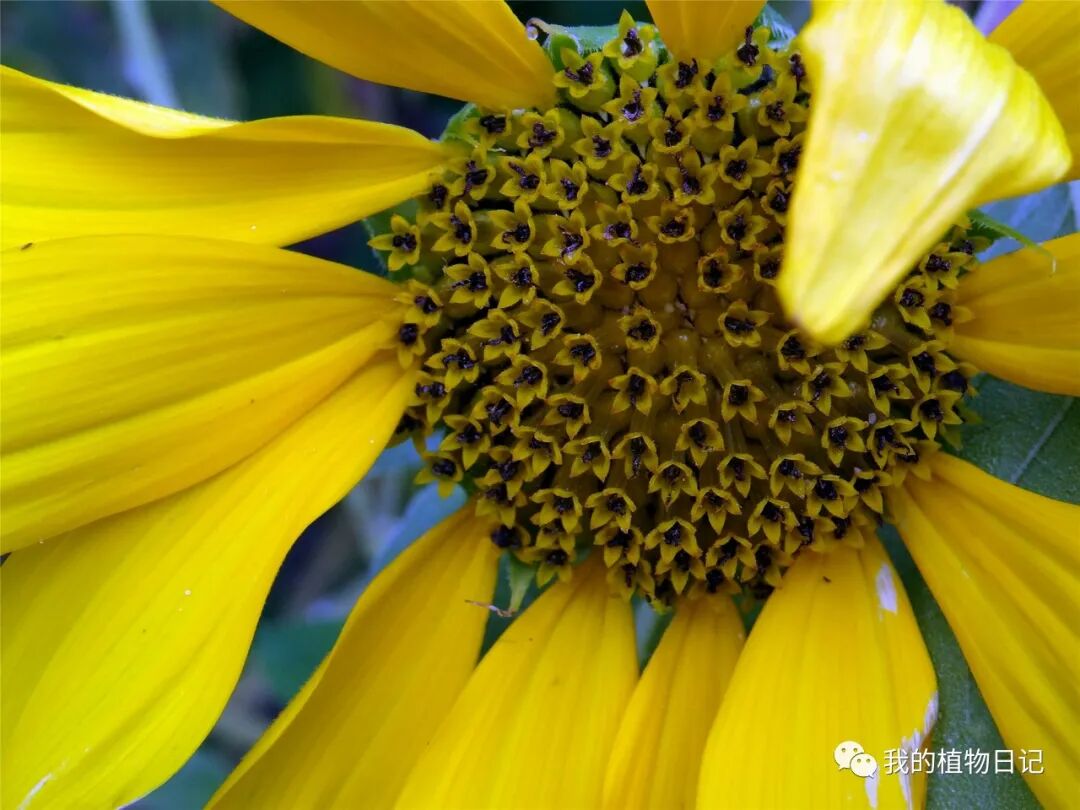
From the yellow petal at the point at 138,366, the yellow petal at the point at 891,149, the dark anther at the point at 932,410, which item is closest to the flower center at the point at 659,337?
the dark anther at the point at 932,410

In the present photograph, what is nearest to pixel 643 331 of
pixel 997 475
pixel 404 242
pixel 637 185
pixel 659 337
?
pixel 659 337

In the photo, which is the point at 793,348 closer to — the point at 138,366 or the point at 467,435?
the point at 467,435

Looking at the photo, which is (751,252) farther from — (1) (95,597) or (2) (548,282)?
(1) (95,597)

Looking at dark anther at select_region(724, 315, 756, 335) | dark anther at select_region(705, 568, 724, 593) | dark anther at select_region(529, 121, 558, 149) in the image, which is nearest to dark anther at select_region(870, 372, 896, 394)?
dark anther at select_region(724, 315, 756, 335)

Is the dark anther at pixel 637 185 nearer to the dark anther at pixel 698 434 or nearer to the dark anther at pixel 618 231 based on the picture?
the dark anther at pixel 618 231

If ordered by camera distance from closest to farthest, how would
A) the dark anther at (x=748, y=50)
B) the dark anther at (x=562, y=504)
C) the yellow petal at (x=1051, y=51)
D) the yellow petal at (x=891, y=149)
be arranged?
the yellow petal at (x=891, y=149), the yellow petal at (x=1051, y=51), the dark anther at (x=748, y=50), the dark anther at (x=562, y=504)

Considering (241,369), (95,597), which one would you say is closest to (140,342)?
(241,369)
